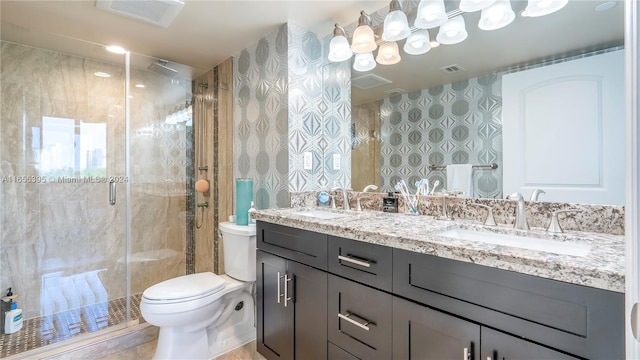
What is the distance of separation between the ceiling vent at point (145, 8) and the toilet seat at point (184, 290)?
163 centimetres

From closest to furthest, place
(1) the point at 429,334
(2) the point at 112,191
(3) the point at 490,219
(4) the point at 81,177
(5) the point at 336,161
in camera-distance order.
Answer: (1) the point at 429,334 → (3) the point at 490,219 → (5) the point at 336,161 → (4) the point at 81,177 → (2) the point at 112,191

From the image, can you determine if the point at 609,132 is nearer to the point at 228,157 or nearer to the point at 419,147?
the point at 419,147

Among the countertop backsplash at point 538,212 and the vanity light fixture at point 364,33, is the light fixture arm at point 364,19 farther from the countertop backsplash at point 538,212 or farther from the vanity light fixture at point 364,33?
the countertop backsplash at point 538,212

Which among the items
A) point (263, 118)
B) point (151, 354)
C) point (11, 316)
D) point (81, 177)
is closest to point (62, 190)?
point (81, 177)

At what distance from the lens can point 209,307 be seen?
1.79m

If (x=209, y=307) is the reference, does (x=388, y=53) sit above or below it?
above

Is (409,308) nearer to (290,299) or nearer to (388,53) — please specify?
(290,299)

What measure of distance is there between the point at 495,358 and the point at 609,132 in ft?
2.96

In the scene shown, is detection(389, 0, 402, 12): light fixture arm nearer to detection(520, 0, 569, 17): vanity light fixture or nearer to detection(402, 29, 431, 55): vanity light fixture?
detection(402, 29, 431, 55): vanity light fixture

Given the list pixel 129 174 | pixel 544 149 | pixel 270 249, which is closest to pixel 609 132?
pixel 544 149

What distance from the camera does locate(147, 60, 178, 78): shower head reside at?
260 cm

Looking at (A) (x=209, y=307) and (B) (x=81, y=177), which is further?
(B) (x=81, y=177)

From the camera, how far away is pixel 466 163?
4.89 ft

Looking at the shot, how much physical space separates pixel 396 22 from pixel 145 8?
1.43 m
